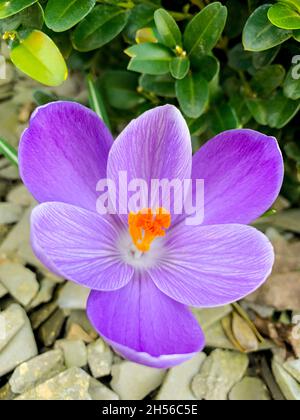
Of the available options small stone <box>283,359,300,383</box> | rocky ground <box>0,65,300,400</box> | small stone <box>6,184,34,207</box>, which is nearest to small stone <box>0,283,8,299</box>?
rocky ground <box>0,65,300,400</box>

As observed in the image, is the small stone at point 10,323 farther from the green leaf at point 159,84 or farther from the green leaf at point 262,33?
the green leaf at point 262,33

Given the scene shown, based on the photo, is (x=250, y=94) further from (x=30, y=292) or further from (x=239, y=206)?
(x=30, y=292)

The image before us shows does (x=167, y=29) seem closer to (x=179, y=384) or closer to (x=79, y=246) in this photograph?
(x=79, y=246)

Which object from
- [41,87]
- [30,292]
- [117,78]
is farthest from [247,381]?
[41,87]

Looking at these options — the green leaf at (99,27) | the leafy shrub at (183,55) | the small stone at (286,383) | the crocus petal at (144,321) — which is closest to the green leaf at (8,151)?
the leafy shrub at (183,55)

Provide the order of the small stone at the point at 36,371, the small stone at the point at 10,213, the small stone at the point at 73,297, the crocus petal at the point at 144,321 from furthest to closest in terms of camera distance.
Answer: the small stone at the point at 10,213
the small stone at the point at 73,297
the small stone at the point at 36,371
the crocus petal at the point at 144,321

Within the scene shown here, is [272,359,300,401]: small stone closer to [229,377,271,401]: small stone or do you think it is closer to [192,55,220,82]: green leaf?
[229,377,271,401]: small stone
